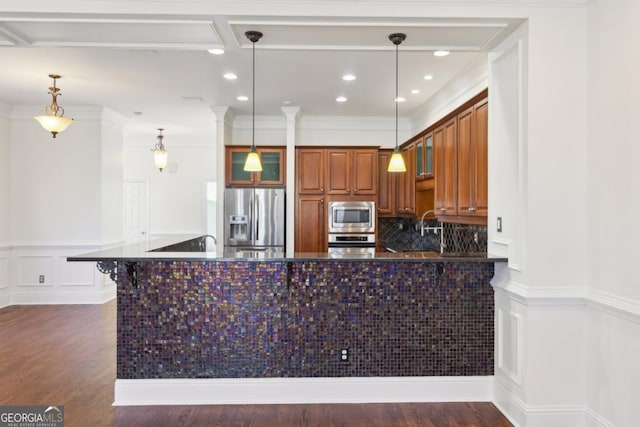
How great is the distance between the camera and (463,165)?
3.55m

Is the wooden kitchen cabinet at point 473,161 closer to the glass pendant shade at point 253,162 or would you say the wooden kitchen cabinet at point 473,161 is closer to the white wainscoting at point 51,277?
the glass pendant shade at point 253,162

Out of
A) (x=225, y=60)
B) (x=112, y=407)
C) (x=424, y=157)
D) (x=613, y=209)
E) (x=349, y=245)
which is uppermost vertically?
(x=225, y=60)

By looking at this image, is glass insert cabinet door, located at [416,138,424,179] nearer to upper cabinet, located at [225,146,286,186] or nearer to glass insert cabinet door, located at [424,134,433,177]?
glass insert cabinet door, located at [424,134,433,177]

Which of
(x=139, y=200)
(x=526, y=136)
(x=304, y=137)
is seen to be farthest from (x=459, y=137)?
(x=139, y=200)

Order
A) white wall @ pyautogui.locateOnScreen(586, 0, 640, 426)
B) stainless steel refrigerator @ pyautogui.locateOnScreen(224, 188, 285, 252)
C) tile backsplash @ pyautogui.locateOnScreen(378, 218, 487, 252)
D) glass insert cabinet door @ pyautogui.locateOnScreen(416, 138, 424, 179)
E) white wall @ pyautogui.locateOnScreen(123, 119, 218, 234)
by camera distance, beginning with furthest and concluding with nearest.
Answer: white wall @ pyautogui.locateOnScreen(123, 119, 218, 234)
stainless steel refrigerator @ pyautogui.locateOnScreen(224, 188, 285, 252)
glass insert cabinet door @ pyautogui.locateOnScreen(416, 138, 424, 179)
tile backsplash @ pyautogui.locateOnScreen(378, 218, 487, 252)
white wall @ pyautogui.locateOnScreen(586, 0, 640, 426)

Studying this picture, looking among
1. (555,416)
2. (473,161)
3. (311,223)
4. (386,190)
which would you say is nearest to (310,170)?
(311,223)

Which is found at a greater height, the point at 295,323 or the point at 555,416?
the point at 295,323

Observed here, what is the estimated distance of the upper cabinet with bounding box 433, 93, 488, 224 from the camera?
321cm

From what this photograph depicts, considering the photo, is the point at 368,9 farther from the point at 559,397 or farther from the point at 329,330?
the point at 559,397

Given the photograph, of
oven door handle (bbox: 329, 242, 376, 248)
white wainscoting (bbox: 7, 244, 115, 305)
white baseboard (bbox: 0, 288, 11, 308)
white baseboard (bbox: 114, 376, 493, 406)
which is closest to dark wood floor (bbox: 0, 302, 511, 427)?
white baseboard (bbox: 114, 376, 493, 406)

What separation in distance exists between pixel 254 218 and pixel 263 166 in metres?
0.75

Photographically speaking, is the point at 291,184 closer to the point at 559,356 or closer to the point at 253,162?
the point at 253,162

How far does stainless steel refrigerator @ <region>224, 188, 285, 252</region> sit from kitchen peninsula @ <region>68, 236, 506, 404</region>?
111 inches

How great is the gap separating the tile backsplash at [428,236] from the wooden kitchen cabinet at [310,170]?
1.13 metres
